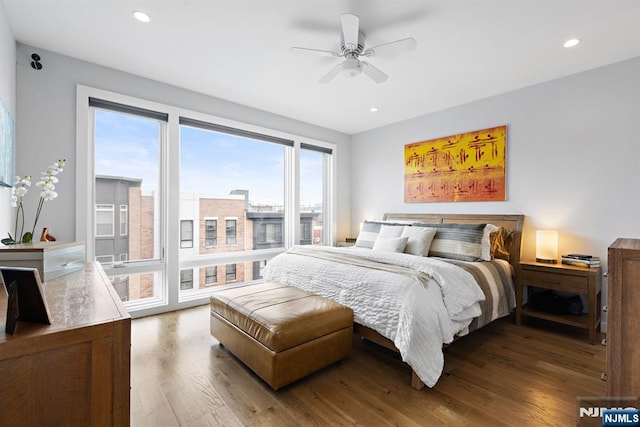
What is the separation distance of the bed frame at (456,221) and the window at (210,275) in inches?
88.1

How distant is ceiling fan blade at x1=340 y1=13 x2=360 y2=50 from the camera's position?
1968 millimetres

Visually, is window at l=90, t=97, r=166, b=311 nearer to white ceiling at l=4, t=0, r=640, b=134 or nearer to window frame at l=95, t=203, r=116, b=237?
window frame at l=95, t=203, r=116, b=237

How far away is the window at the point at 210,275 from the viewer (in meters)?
3.79

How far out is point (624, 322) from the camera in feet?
4.62

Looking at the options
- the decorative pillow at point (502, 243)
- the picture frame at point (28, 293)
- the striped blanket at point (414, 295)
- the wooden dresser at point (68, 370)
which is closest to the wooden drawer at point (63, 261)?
the wooden dresser at point (68, 370)

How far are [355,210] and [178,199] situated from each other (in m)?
2.98

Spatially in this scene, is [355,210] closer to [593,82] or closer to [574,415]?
[593,82]

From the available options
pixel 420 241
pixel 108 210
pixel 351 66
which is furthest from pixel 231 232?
pixel 351 66

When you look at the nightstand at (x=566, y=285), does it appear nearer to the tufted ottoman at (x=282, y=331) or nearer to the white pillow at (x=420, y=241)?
the white pillow at (x=420, y=241)

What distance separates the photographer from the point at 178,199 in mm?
3406

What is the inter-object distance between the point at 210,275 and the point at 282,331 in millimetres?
2287

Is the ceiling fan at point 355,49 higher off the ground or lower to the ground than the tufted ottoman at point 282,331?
higher

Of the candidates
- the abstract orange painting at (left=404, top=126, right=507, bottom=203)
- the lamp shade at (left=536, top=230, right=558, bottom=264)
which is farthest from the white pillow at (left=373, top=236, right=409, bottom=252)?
the lamp shade at (left=536, top=230, right=558, bottom=264)

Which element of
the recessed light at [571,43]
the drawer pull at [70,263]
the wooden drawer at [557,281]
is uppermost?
the recessed light at [571,43]
